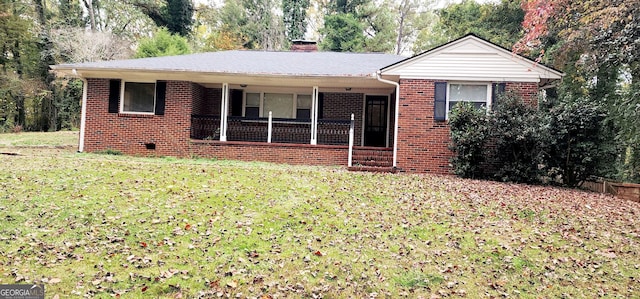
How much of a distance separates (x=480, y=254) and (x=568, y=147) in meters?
6.10

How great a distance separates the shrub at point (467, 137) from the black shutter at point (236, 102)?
289 inches

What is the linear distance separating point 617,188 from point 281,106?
9.95 m

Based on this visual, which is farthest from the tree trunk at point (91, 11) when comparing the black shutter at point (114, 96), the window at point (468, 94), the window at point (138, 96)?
the window at point (468, 94)

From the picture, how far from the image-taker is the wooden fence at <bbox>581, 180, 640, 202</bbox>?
9.02 meters

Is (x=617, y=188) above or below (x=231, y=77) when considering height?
below

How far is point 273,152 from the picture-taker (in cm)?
1209

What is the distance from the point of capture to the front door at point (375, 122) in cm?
1373

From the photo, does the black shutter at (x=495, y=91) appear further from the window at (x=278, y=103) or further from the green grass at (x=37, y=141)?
the green grass at (x=37, y=141)

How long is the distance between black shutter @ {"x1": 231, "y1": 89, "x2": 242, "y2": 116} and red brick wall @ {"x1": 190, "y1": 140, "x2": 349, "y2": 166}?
2087 millimetres

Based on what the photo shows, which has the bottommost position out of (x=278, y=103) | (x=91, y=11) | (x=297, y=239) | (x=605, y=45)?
(x=297, y=239)

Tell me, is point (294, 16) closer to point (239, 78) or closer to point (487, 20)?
point (487, 20)

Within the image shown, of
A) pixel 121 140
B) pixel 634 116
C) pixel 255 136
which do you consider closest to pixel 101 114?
pixel 121 140

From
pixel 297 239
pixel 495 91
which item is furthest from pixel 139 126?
pixel 495 91

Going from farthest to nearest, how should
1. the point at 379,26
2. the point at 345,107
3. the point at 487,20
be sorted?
the point at 379,26 < the point at 487,20 < the point at 345,107
